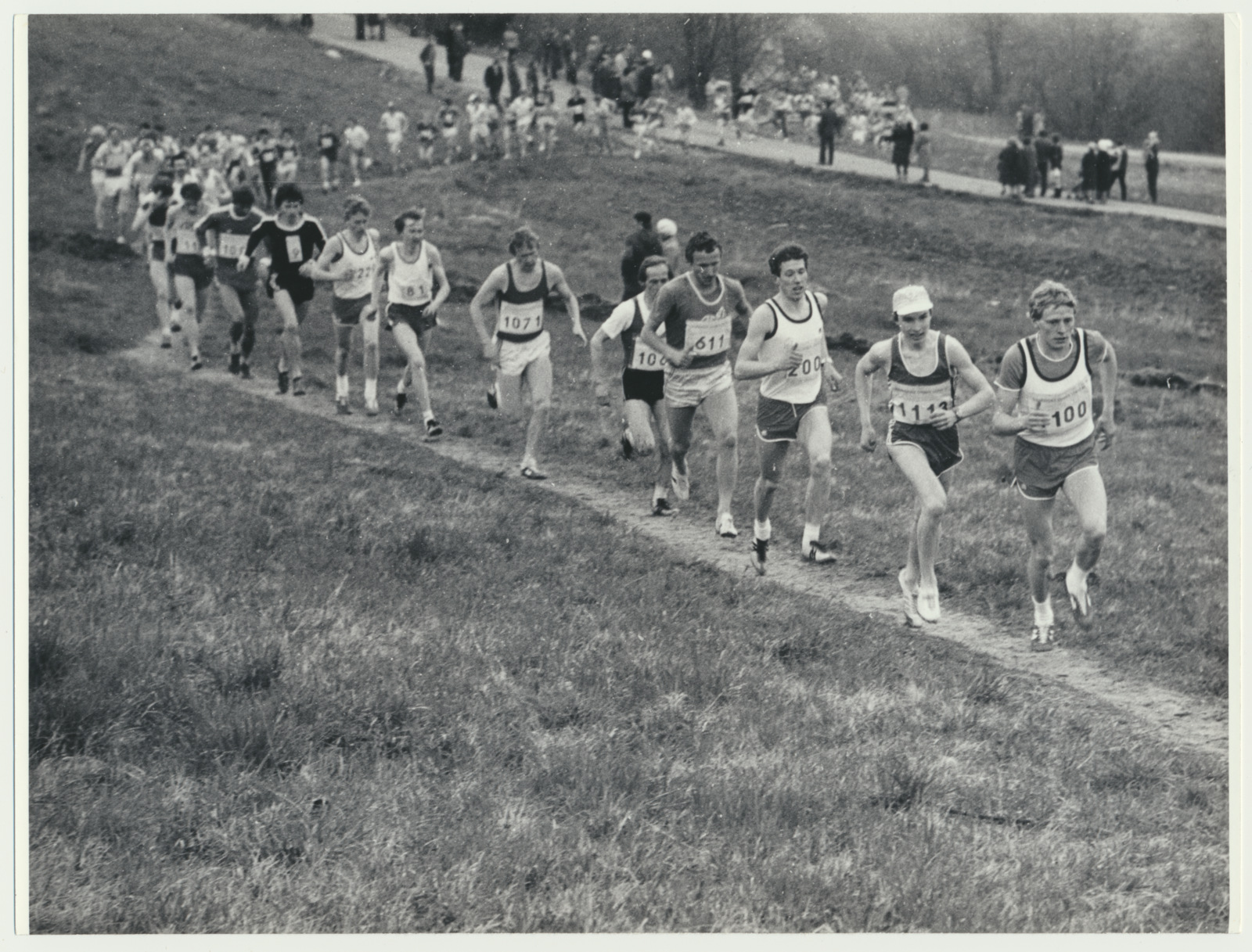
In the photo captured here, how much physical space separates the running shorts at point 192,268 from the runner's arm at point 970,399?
10766 millimetres

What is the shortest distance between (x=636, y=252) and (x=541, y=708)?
905 centimetres

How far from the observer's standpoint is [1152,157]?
31.1 meters

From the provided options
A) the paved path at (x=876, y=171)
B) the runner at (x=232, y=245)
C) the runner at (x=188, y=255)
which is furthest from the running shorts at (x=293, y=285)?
the paved path at (x=876, y=171)

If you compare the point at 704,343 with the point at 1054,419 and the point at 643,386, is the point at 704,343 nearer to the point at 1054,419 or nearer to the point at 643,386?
the point at 643,386

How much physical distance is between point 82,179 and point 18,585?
2921 centimetres

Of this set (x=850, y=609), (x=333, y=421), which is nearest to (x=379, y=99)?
(x=333, y=421)

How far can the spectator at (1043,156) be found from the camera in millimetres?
32875

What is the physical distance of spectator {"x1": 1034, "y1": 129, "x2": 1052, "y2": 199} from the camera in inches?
1294

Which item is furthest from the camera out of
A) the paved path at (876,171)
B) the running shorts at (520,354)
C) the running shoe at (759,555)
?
the paved path at (876,171)

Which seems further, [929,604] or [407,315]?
[407,315]

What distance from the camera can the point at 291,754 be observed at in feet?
21.6

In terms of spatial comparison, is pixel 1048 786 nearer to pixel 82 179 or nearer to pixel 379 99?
pixel 82 179

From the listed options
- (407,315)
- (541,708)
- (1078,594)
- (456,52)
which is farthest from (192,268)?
(456,52)

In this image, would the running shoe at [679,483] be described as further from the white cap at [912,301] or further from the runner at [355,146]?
the runner at [355,146]
